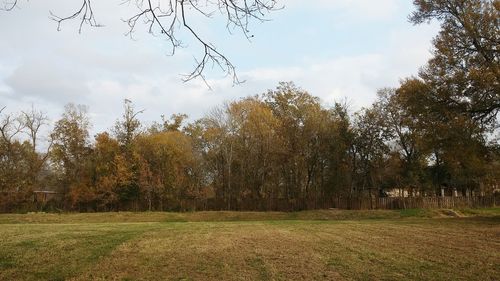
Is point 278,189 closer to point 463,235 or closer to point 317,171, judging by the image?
point 317,171

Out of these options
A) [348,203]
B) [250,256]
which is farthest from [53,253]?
[348,203]

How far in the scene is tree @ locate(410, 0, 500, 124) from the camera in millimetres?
25672

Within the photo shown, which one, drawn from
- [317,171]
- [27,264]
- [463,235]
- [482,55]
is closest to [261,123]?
[317,171]

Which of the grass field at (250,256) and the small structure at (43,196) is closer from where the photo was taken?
the grass field at (250,256)

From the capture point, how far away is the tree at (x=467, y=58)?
25672 mm

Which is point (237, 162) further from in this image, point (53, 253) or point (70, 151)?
point (53, 253)

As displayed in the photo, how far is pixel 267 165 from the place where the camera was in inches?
2189

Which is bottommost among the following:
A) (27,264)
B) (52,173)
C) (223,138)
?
(27,264)

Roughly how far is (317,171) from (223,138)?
11.1 m

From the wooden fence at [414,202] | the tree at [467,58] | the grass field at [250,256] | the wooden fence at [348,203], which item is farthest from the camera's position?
the wooden fence at [348,203]

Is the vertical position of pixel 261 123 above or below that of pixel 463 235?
above

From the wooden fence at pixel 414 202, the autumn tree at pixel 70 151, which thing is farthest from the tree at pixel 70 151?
the wooden fence at pixel 414 202

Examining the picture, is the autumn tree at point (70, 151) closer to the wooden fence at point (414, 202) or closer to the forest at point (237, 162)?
the forest at point (237, 162)

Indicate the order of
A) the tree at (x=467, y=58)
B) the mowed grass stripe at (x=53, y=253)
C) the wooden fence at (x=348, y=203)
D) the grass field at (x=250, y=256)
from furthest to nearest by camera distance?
the wooden fence at (x=348, y=203), the tree at (x=467, y=58), the mowed grass stripe at (x=53, y=253), the grass field at (x=250, y=256)
